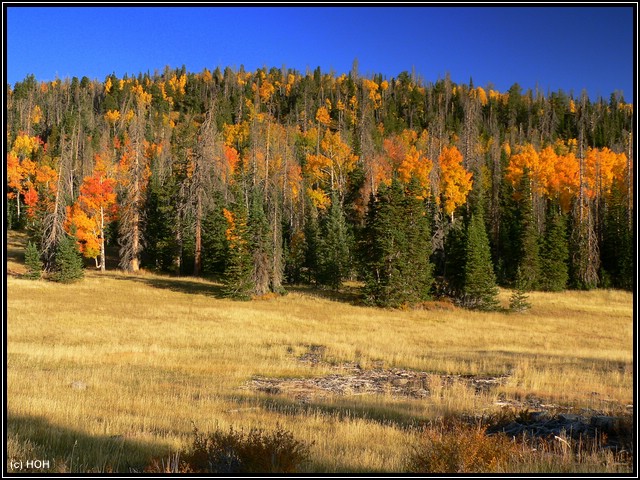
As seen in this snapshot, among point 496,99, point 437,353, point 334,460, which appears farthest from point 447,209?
point 496,99

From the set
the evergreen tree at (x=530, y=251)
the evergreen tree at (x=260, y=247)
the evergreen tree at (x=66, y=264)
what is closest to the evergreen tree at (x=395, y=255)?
the evergreen tree at (x=260, y=247)

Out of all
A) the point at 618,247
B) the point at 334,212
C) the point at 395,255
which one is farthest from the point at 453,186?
the point at 395,255

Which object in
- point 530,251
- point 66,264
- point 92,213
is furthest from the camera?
point 92,213

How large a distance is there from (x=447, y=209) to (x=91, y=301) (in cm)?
4149

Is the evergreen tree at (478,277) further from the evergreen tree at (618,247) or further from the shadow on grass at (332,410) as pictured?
the shadow on grass at (332,410)

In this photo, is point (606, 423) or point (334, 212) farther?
point (334, 212)

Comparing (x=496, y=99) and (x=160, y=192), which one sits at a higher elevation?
(x=496, y=99)

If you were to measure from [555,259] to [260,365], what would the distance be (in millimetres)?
45087

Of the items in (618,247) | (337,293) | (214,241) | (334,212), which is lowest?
(337,293)

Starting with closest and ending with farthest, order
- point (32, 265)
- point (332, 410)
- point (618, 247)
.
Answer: point (332, 410)
point (32, 265)
point (618, 247)

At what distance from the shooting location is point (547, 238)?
54.6 m

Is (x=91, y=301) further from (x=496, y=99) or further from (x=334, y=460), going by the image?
(x=496, y=99)

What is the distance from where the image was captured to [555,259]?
5347 cm

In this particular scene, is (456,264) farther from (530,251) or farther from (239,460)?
(239,460)
